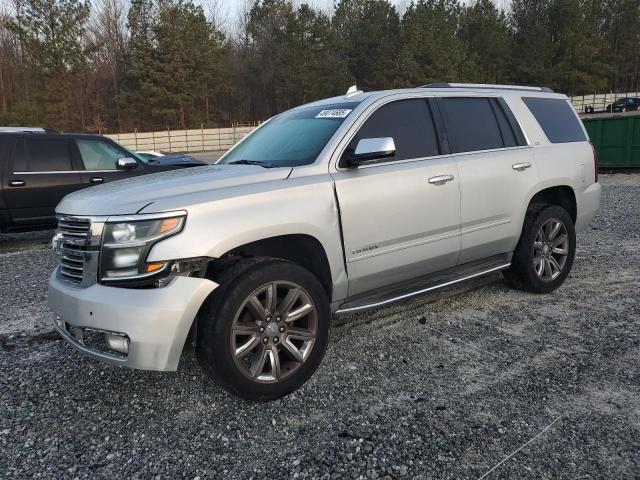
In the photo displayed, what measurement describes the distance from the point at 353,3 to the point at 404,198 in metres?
70.1

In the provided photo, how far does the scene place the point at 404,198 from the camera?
12.0 ft

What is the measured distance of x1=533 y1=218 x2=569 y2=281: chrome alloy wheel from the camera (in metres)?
4.78

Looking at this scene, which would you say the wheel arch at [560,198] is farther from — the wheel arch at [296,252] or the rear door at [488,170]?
the wheel arch at [296,252]

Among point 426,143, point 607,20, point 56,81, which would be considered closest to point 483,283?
point 426,143

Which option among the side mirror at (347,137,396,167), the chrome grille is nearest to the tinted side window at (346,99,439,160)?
the side mirror at (347,137,396,167)

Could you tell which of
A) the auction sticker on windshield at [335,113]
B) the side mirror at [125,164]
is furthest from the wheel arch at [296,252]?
the side mirror at [125,164]

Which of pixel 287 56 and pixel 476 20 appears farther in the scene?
pixel 476 20

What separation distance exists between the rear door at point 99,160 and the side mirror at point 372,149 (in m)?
5.78

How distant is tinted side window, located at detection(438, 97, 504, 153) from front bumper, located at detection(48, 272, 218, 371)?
2.42m

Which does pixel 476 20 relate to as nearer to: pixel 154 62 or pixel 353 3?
pixel 353 3

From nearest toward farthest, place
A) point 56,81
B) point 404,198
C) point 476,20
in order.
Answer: point 404,198 < point 56,81 < point 476,20

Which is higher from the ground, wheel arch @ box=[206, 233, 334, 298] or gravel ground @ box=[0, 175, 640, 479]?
wheel arch @ box=[206, 233, 334, 298]

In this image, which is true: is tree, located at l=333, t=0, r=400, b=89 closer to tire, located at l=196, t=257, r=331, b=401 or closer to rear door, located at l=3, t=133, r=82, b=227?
rear door, located at l=3, t=133, r=82, b=227

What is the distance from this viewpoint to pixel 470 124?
4340 millimetres
